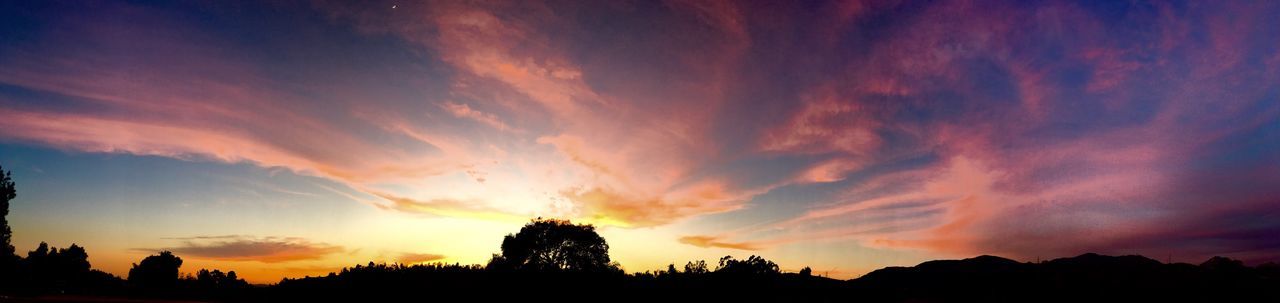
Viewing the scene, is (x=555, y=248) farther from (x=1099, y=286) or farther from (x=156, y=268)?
(x=156, y=268)

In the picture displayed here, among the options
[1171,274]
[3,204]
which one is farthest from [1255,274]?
[3,204]

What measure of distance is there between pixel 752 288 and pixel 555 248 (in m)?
31.6

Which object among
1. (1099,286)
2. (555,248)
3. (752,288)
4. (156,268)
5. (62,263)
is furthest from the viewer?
(156,268)

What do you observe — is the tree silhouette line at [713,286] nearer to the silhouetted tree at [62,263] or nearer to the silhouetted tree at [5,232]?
the silhouetted tree at [5,232]

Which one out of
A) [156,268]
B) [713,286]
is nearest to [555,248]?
[713,286]

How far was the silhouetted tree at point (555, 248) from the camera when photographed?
63.7 m

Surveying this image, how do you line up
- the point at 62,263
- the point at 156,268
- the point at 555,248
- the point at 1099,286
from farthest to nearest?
1. the point at 156,268
2. the point at 62,263
3. the point at 555,248
4. the point at 1099,286

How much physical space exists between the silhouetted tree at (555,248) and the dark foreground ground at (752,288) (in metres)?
20.4

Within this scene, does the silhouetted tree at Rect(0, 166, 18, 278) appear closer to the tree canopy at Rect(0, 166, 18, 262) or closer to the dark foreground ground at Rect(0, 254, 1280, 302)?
the tree canopy at Rect(0, 166, 18, 262)

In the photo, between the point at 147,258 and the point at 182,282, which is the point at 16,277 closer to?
the point at 182,282

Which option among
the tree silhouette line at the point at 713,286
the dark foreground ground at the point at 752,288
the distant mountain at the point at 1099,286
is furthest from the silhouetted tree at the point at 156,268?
the distant mountain at the point at 1099,286

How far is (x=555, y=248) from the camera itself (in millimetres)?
64250

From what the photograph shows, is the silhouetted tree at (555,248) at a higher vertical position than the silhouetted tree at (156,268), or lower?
higher

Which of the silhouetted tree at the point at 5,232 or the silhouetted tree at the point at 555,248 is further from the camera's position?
the silhouetted tree at the point at 555,248
